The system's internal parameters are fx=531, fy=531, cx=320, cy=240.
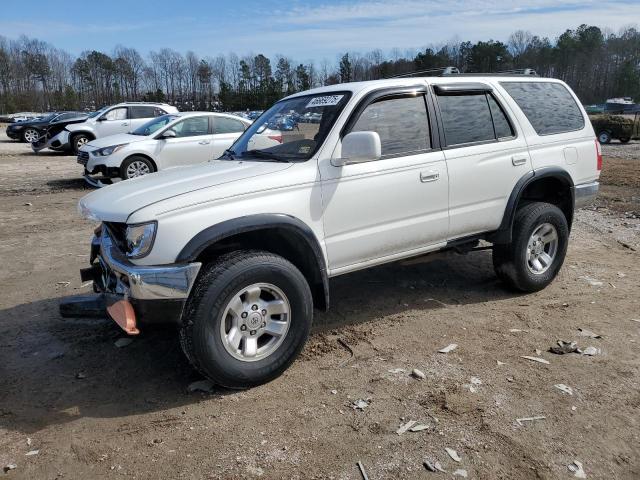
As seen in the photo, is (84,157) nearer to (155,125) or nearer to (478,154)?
(155,125)

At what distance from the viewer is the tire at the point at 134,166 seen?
37.0 feet

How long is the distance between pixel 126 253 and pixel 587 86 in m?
113

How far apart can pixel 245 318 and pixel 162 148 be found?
29.0 feet

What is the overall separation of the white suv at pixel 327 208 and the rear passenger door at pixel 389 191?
0.01m

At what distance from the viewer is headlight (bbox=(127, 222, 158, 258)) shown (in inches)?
126

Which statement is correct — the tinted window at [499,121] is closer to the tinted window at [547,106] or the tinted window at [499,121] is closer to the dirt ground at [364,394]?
the tinted window at [547,106]

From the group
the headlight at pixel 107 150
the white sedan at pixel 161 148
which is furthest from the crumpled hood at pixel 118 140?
the headlight at pixel 107 150

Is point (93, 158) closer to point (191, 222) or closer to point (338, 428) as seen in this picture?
point (191, 222)

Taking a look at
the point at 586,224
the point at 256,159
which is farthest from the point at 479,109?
the point at 586,224

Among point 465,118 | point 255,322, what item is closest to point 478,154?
point 465,118

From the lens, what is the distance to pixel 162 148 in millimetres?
11477

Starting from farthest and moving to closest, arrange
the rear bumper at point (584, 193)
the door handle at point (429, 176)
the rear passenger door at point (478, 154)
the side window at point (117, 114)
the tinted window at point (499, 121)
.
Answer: the side window at point (117, 114)
the rear bumper at point (584, 193)
the tinted window at point (499, 121)
the rear passenger door at point (478, 154)
the door handle at point (429, 176)

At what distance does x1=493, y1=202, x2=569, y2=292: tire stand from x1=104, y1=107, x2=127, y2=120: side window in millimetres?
16820

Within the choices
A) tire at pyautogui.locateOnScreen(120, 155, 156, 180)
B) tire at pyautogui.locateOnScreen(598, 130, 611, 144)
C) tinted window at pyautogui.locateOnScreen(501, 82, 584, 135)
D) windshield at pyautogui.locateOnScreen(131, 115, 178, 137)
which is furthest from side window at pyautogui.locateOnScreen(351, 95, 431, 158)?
tire at pyautogui.locateOnScreen(598, 130, 611, 144)
